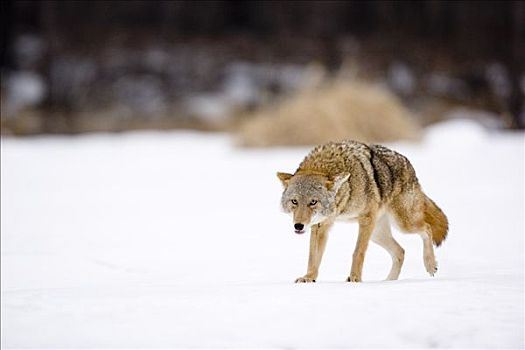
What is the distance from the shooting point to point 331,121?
11.8 m

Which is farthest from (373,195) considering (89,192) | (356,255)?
(89,192)

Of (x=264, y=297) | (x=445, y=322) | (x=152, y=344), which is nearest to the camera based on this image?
(x=152, y=344)

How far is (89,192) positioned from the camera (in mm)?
8172

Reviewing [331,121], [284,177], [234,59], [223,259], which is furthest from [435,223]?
[234,59]

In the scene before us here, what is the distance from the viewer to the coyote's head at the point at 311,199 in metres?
3.78

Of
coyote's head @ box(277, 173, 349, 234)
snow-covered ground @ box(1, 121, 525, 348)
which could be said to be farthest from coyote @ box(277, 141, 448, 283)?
snow-covered ground @ box(1, 121, 525, 348)

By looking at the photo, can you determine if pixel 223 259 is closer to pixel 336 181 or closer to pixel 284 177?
pixel 284 177

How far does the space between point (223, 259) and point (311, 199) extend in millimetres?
1446

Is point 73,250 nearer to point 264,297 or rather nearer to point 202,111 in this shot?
point 264,297

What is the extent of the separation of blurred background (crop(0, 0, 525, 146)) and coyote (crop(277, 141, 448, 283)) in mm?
10491

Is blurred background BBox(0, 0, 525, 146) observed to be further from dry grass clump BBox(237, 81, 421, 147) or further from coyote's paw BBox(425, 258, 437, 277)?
coyote's paw BBox(425, 258, 437, 277)

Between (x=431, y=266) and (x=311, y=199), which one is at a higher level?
(x=311, y=199)

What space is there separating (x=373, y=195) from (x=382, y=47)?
12.9 metres

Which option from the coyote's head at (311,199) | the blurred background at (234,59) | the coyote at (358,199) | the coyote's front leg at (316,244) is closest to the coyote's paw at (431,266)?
the coyote at (358,199)
